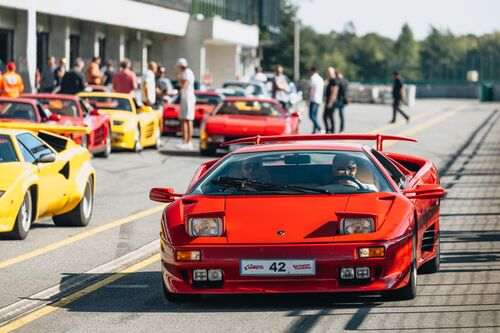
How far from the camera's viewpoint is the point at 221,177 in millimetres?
9891

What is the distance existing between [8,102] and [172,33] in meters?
42.8

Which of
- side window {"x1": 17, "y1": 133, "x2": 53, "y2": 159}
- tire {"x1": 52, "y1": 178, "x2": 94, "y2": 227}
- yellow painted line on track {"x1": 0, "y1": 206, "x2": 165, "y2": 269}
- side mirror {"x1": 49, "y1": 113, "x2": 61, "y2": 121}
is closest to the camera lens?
yellow painted line on track {"x1": 0, "y1": 206, "x2": 165, "y2": 269}

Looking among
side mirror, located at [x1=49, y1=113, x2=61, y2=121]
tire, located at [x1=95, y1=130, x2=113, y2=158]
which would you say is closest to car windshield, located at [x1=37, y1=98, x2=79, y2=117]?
tire, located at [x1=95, y1=130, x2=113, y2=158]

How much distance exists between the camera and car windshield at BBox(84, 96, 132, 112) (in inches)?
1153

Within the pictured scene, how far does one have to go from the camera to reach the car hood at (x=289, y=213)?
9.05m

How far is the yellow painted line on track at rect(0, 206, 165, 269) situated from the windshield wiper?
2637 mm

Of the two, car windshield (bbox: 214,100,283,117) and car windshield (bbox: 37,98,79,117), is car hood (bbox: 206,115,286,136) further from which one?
car windshield (bbox: 37,98,79,117)

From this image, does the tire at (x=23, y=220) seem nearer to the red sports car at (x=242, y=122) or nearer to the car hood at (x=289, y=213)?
the car hood at (x=289, y=213)

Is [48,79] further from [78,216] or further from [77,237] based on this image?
[77,237]

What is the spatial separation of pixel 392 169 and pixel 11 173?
4511 millimetres

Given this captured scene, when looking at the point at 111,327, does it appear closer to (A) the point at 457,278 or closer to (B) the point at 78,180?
(A) the point at 457,278

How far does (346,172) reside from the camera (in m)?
9.88

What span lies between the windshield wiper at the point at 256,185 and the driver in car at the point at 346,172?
24 centimetres

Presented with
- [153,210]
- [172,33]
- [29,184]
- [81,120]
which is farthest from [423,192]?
[172,33]
